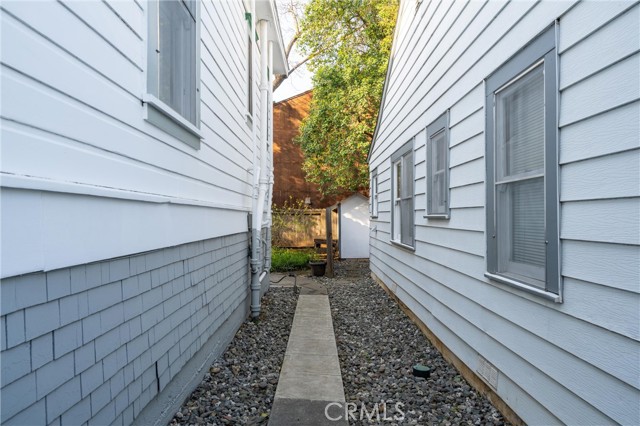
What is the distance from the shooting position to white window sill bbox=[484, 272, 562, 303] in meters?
2.36

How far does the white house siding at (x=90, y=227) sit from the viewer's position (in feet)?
4.86

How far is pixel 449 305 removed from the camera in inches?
166

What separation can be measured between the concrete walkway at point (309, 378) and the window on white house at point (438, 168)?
190cm

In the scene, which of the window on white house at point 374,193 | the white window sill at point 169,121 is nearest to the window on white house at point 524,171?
the white window sill at point 169,121

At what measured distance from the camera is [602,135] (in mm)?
2037

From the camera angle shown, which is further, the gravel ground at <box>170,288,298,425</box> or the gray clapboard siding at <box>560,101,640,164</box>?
the gravel ground at <box>170,288,298,425</box>

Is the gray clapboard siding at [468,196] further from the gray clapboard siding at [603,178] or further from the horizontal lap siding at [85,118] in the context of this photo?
the horizontal lap siding at [85,118]

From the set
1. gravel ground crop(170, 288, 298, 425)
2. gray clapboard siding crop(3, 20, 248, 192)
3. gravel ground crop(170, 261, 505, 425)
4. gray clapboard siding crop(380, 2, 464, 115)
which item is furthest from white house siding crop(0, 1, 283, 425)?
gray clapboard siding crop(380, 2, 464, 115)

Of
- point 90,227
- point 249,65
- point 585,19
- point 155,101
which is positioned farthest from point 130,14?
point 249,65

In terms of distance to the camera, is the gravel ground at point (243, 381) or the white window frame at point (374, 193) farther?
the white window frame at point (374, 193)

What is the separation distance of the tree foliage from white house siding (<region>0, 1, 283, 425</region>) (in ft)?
37.4

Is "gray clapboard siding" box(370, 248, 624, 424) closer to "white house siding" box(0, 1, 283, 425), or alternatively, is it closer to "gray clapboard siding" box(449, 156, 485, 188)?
"gray clapboard siding" box(449, 156, 485, 188)

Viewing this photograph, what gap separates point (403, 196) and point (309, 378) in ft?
11.5

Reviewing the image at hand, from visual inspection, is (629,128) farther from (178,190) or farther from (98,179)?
(178,190)
